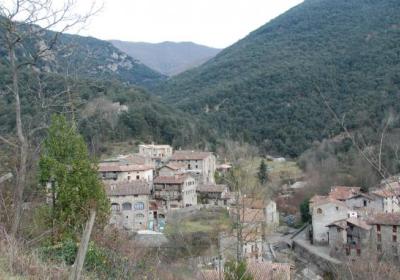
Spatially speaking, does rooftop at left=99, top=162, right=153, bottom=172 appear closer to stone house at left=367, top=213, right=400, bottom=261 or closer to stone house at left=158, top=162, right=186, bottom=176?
stone house at left=158, top=162, right=186, bottom=176

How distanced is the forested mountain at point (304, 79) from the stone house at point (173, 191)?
15839 mm

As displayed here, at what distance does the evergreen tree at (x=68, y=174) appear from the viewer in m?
10.5

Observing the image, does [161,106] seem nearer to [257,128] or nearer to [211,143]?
[211,143]

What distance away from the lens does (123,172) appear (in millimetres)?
30438

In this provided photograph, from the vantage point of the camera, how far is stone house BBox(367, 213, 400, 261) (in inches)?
872

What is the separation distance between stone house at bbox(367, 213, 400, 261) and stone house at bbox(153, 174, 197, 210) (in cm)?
1080

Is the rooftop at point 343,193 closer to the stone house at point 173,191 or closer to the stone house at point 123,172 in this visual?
the stone house at point 173,191

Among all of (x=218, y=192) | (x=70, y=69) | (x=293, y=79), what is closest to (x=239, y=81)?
(x=293, y=79)

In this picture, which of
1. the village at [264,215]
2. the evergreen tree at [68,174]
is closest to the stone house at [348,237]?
the village at [264,215]

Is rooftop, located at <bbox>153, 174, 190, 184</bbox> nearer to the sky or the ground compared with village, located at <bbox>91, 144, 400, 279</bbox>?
nearer to the sky

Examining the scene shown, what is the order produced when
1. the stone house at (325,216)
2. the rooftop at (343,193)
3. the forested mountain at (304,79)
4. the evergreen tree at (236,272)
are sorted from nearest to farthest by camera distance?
the evergreen tree at (236,272) < the stone house at (325,216) < the rooftop at (343,193) < the forested mountain at (304,79)

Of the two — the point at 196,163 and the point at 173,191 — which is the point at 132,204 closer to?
the point at 173,191

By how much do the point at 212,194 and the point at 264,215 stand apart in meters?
4.05

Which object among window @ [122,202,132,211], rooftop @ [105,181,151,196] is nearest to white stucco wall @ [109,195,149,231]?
window @ [122,202,132,211]
